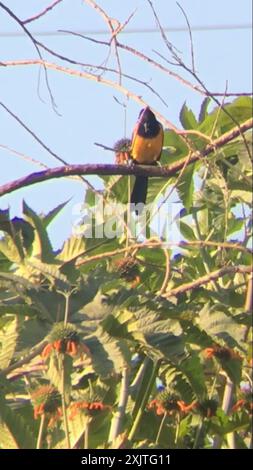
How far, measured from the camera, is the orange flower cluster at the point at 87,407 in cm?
342

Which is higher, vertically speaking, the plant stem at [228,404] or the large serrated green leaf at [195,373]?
the large serrated green leaf at [195,373]

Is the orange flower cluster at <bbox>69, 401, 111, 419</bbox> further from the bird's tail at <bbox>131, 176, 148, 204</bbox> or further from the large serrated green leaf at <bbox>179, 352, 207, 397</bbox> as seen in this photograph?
the bird's tail at <bbox>131, 176, 148, 204</bbox>

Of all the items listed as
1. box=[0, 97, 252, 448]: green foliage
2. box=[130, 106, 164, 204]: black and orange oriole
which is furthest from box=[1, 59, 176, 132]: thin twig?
box=[130, 106, 164, 204]: black and orange oriole

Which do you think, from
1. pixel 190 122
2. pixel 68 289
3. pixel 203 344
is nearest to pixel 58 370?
pixel 68 289

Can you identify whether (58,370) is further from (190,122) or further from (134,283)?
(190,122)

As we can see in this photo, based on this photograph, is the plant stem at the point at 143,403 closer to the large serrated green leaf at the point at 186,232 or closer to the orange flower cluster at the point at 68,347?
the orange flower cluster at the point at 68,347

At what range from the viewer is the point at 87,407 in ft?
11.2

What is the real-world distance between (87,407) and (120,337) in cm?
26

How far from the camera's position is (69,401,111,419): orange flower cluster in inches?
135

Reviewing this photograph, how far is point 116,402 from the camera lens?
351 cm

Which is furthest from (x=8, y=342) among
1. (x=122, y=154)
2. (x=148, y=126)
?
(x=148, y=126)

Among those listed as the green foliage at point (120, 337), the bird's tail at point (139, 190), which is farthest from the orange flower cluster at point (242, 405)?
the bird's tail at point (139, 190)

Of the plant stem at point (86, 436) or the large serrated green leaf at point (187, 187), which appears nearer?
the plant stem at point (86, 436)
